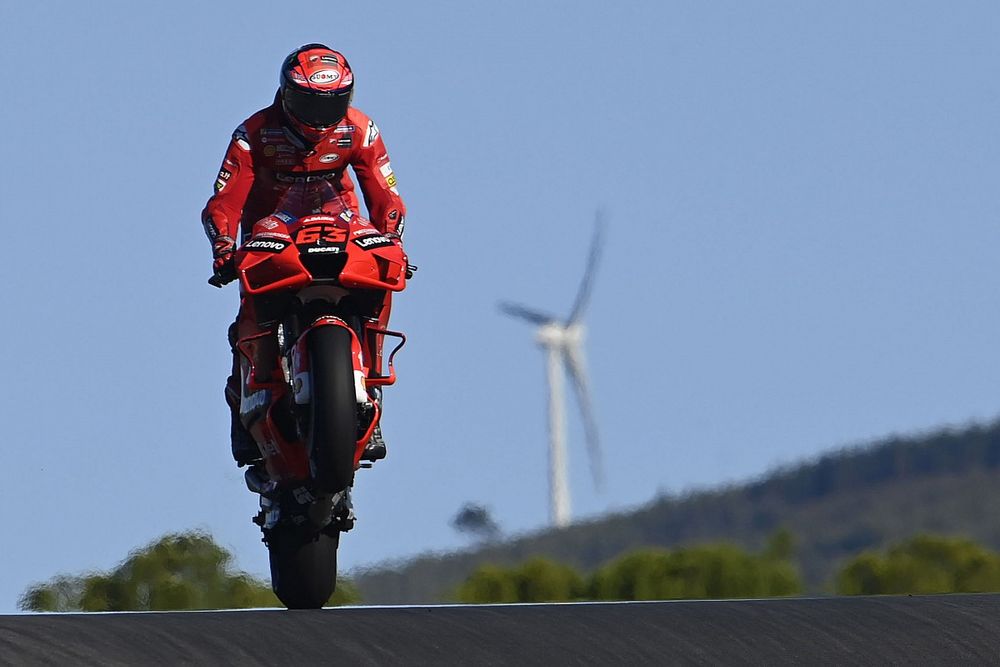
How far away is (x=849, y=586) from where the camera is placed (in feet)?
122

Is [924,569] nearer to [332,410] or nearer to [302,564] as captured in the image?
[302,564]

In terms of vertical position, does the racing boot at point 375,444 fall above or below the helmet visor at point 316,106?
below

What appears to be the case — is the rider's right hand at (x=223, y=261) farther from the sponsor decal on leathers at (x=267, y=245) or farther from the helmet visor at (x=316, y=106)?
the helmet visor at (x=316, y=106)

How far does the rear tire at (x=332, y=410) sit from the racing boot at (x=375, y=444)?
20.0 inches

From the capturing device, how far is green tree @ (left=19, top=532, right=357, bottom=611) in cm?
1389

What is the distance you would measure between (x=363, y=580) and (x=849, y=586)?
71.6 feet

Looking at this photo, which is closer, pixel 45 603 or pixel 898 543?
pixel 45 603

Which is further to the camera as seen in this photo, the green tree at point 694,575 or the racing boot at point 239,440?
the green tree at point 694,575


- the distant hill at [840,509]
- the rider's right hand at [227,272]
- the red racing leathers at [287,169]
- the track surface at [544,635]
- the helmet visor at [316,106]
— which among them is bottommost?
the track surface at [544,635]

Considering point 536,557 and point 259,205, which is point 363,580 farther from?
point 536,557

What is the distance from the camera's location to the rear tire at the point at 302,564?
12148 mm

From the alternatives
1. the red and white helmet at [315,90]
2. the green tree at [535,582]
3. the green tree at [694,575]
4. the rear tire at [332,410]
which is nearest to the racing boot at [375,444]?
the rear tire at [332,410]

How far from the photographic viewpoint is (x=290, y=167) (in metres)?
12.3

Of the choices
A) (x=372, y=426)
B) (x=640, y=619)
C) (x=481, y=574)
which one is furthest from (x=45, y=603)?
(x=481, y=574)
